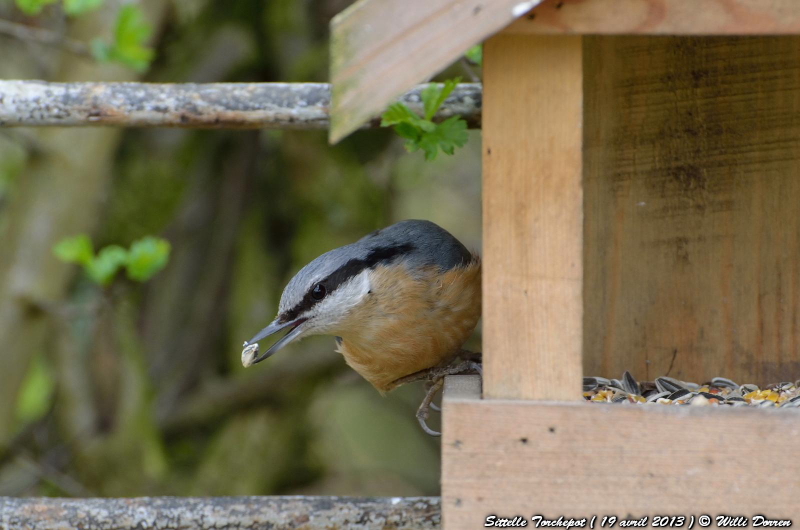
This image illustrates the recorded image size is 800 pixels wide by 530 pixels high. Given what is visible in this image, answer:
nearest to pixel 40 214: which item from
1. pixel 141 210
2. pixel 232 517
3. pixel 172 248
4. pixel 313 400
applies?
pixel 141 210

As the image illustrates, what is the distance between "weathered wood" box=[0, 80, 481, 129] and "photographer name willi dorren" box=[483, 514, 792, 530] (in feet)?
4.38

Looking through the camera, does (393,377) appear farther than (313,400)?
No

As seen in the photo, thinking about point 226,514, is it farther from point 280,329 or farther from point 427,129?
point 427,129

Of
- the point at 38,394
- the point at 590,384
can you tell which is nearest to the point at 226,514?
the point at 590,384

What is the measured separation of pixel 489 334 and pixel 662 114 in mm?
1205

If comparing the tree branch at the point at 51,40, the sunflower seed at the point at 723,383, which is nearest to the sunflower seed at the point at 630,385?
the sunflower seed at the point at 723,383

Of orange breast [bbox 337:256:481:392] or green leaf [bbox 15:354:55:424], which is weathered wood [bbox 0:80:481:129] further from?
green leaf [bbox 15:354:55:424]

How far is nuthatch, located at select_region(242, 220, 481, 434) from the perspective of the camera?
2674mm

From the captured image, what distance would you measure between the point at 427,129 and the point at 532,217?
2.22 feet

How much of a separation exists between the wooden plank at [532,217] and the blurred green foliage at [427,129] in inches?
23.2

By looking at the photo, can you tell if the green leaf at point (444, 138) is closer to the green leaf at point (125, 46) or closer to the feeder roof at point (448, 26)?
the feeder roof at point (448, 26)

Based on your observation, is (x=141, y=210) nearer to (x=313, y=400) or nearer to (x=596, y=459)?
(x=313, y=400)

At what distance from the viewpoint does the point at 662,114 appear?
272cm

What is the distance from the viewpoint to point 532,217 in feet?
5.90
